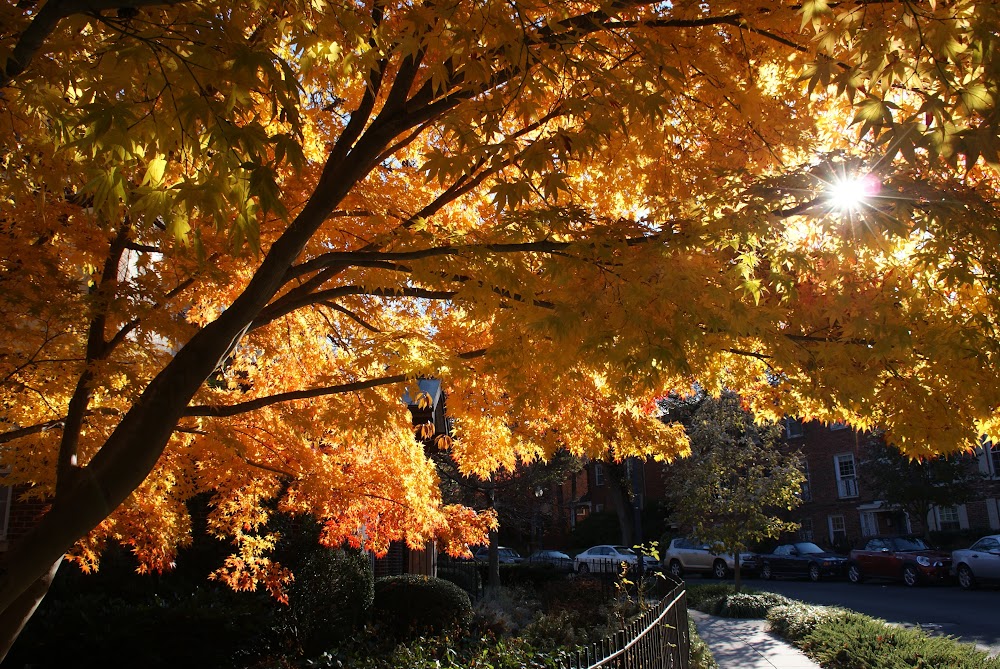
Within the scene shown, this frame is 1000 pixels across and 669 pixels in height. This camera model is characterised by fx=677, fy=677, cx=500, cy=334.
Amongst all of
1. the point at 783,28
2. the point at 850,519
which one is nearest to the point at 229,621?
the point at 783,28

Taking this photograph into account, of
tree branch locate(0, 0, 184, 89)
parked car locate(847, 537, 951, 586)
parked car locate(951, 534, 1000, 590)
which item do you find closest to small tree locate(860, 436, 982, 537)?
parked car locate(847, 537, 951, 586)

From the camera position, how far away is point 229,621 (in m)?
9.74

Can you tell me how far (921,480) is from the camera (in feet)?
84.8

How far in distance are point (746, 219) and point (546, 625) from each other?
8823 millimetres

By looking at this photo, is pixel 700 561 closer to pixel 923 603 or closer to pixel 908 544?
pixel 908 544

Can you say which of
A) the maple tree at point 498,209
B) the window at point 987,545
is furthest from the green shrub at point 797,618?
the window at point 987,545

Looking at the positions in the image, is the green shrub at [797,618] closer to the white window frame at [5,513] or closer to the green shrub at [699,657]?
the green shrub at [699,657]

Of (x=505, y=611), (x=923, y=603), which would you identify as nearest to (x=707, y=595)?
(x=923, y=603)

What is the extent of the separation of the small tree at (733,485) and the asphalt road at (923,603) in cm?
284

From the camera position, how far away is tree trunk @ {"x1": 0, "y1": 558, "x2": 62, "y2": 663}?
4.70m

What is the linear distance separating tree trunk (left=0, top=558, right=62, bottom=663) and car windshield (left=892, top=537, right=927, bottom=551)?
25.4m

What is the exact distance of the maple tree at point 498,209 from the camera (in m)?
3.14

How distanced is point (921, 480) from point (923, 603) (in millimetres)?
9448

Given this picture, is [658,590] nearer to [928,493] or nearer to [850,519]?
[928,493]
